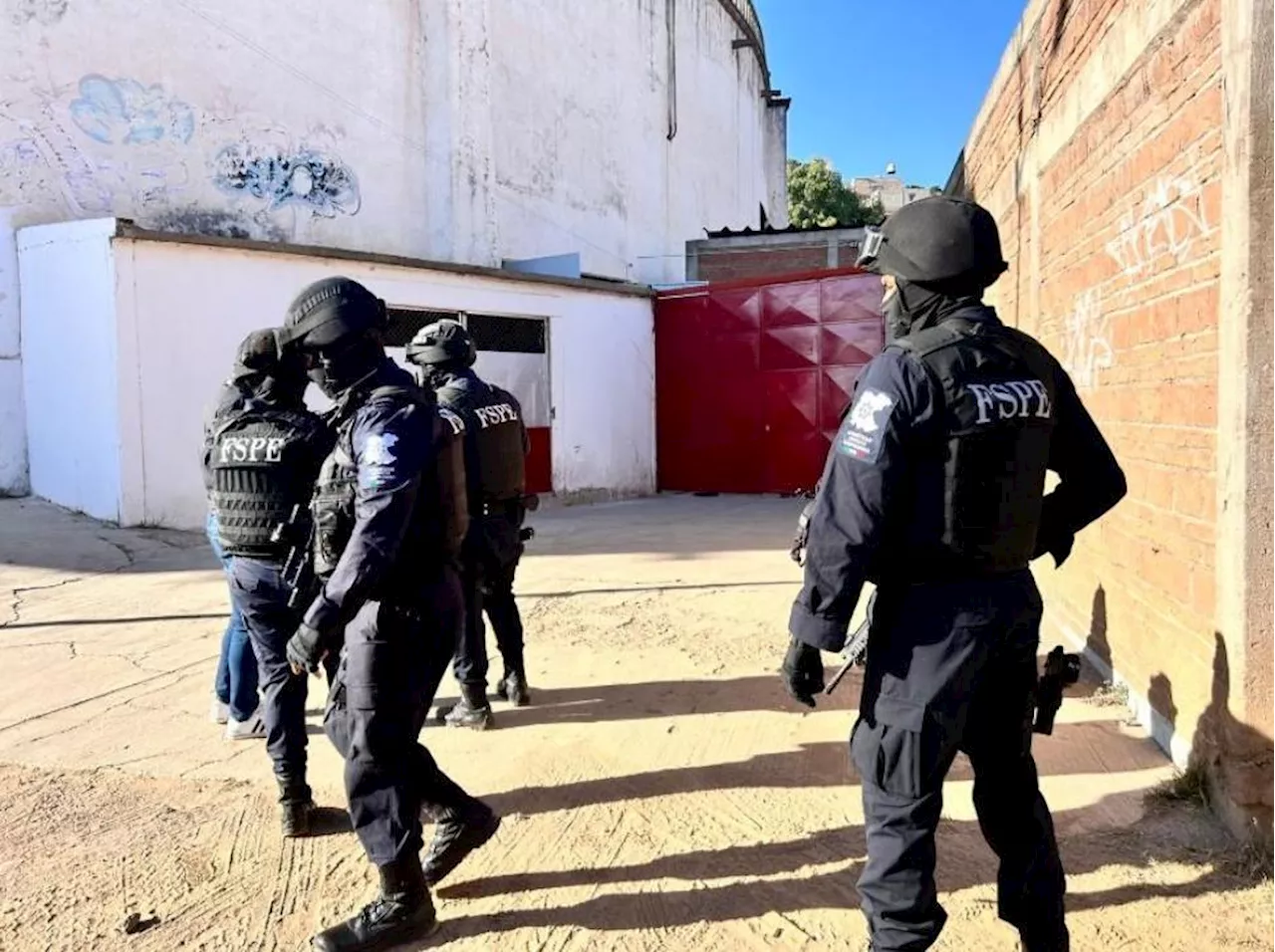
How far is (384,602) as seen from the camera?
8.46 feet

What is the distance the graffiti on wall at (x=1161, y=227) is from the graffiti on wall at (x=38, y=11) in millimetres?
10689

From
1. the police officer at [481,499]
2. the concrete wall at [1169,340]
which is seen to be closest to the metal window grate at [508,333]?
the police officer at [481,499]

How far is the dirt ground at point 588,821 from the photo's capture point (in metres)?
2.71

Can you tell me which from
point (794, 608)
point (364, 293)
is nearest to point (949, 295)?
point (794, 608)

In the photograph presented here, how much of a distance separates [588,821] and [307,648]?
53.4 inches

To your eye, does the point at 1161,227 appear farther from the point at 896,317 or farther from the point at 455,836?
the point at 455,836

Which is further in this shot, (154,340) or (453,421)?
(154,340)

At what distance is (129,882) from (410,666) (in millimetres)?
1273

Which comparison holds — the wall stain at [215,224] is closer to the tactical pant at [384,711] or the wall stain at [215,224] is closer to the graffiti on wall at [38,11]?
the graffiti on wall at [38,11]

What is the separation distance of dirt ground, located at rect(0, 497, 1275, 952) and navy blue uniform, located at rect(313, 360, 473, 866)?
1.60 ft

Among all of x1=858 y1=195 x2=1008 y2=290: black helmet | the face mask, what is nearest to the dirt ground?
the face mask

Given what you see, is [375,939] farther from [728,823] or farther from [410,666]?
[728,823]

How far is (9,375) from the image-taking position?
9.57m

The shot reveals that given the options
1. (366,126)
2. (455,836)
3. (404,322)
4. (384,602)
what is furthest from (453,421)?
(366,126)
